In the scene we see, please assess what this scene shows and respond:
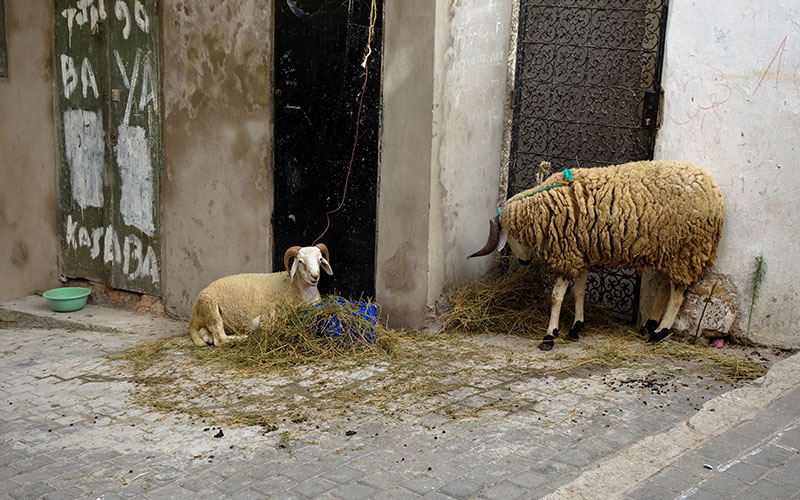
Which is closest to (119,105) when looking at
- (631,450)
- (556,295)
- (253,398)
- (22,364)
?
(22,364)

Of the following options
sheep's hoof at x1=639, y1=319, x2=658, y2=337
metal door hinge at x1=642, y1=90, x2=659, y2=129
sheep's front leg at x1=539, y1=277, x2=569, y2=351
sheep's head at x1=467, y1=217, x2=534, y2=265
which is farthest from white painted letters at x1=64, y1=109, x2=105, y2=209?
sheep's hoof at x1=639, y1=319, x2=658, y2=337

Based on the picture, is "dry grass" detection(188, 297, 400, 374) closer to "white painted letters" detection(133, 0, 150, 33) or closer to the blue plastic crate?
the blue plastic crate

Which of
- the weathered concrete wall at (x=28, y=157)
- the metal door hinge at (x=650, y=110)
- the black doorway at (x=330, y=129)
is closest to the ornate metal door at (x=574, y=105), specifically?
the metal door hinge at (x=650, y=110)

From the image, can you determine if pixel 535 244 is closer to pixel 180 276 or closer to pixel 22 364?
pixel 180 276

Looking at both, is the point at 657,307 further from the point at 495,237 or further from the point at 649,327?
the point at 495,237

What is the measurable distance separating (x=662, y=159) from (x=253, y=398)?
3870mm

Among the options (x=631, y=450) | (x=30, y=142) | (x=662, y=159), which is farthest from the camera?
(x=30, y=142)

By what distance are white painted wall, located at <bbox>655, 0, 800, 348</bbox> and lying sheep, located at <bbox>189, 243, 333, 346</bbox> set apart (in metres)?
3.32

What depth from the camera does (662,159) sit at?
680 centimetres

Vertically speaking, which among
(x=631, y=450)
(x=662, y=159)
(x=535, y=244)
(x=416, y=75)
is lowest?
(x=631, y=450)

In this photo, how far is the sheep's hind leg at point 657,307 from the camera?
22.3 feet

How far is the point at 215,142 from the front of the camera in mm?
8070

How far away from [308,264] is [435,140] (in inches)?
61.3

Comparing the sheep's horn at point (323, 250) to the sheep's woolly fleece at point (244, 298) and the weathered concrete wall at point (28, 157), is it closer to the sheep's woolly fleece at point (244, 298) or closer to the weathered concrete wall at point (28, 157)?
the sheep's woolly fleece at point (244, 298)
